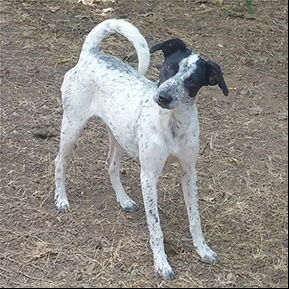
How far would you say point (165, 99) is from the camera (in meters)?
3.84

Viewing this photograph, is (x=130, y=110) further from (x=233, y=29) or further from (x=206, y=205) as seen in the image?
(x=233, y=29)

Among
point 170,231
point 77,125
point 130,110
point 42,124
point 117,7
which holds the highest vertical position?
point 130,110

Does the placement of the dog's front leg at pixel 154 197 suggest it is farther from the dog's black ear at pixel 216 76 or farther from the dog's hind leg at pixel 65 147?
the dog's hind leg at pixel 65 147

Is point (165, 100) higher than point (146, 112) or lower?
higher

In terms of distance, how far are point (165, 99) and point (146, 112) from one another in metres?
0.44

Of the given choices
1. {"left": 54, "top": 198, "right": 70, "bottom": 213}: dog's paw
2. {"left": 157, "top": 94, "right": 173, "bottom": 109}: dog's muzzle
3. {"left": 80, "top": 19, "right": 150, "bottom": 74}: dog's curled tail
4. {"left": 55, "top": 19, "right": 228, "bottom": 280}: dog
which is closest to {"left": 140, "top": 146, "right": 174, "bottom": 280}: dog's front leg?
{"left": 55, "top": 19, "right": 228, "bottom": 280}: dog

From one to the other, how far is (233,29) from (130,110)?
4.13 meters

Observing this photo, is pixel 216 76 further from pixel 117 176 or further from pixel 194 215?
pixel 117 176

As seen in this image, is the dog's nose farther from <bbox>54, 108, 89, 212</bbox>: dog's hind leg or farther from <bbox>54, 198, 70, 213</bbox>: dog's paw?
<bbox>54, 198, 70, 213</bbox>: dog's paw

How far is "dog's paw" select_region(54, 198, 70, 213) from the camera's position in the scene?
4.98 m

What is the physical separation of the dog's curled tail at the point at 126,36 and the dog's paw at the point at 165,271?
1.26 meters

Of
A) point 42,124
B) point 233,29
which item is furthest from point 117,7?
point 42,124

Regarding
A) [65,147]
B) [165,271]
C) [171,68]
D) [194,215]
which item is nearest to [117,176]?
[65,147]

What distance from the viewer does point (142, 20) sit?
835cm
